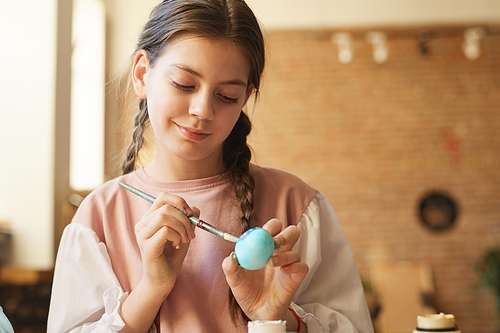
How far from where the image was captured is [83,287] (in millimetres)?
994

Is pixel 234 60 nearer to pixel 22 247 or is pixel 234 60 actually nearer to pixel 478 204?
pixel 22 247

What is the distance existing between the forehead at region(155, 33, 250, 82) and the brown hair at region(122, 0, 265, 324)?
0.6 inches

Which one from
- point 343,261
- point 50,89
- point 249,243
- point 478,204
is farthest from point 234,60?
point 478,204

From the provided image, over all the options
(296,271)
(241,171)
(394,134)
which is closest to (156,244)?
(296,271)

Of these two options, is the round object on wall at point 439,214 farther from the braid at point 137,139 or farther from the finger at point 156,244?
the finger at point 156,244

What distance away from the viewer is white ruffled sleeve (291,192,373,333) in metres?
0.96

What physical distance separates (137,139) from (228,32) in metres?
0.40

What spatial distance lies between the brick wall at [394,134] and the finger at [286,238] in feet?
14.3

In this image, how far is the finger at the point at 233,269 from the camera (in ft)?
2.56

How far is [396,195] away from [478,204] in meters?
0.90

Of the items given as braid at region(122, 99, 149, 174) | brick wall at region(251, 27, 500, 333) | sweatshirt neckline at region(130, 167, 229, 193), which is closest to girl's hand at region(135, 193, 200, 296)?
sweatshirt neckline at region(130, 167, 229, 193)

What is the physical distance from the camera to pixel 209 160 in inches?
43.7

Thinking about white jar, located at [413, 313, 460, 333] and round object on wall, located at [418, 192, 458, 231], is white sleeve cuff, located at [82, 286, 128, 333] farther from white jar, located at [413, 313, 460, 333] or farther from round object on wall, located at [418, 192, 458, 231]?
round object on wall, located at [418, 192, 458, 231]

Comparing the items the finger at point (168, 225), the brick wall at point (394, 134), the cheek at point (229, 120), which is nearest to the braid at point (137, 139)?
the cheek at point (229, 120)
